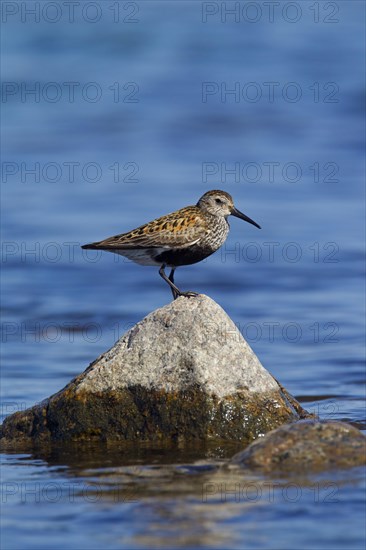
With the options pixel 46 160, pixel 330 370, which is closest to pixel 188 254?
pixel 330 370

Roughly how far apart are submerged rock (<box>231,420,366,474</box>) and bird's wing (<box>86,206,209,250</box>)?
2855mm

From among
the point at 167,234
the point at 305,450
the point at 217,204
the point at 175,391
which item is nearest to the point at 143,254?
the point at 167,234

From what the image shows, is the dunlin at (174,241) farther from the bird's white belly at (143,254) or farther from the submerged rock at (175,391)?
the submerged rock at (175,391)

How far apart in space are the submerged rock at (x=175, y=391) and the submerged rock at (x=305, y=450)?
88cm

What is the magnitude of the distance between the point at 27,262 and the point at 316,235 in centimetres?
502

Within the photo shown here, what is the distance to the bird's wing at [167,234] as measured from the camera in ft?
35.5

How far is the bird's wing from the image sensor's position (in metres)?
10.8

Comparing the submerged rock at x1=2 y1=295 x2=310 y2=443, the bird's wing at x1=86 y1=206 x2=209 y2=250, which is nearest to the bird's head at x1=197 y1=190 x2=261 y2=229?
the bird's wing at x1=86 y1=206 x2=209 y2=250

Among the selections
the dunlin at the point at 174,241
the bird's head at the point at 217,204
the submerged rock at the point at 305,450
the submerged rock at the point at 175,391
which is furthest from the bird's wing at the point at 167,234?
the submerged rock at the point at 305,450

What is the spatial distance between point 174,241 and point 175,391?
1.96 meters

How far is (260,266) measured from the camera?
746 inches

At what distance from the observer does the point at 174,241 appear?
10.8 meters

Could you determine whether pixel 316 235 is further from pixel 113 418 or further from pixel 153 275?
pixel 113 418

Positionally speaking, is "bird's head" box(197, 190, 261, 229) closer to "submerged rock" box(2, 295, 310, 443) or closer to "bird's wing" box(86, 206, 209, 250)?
"bird's wing" box(86, 206, 209, 250)
